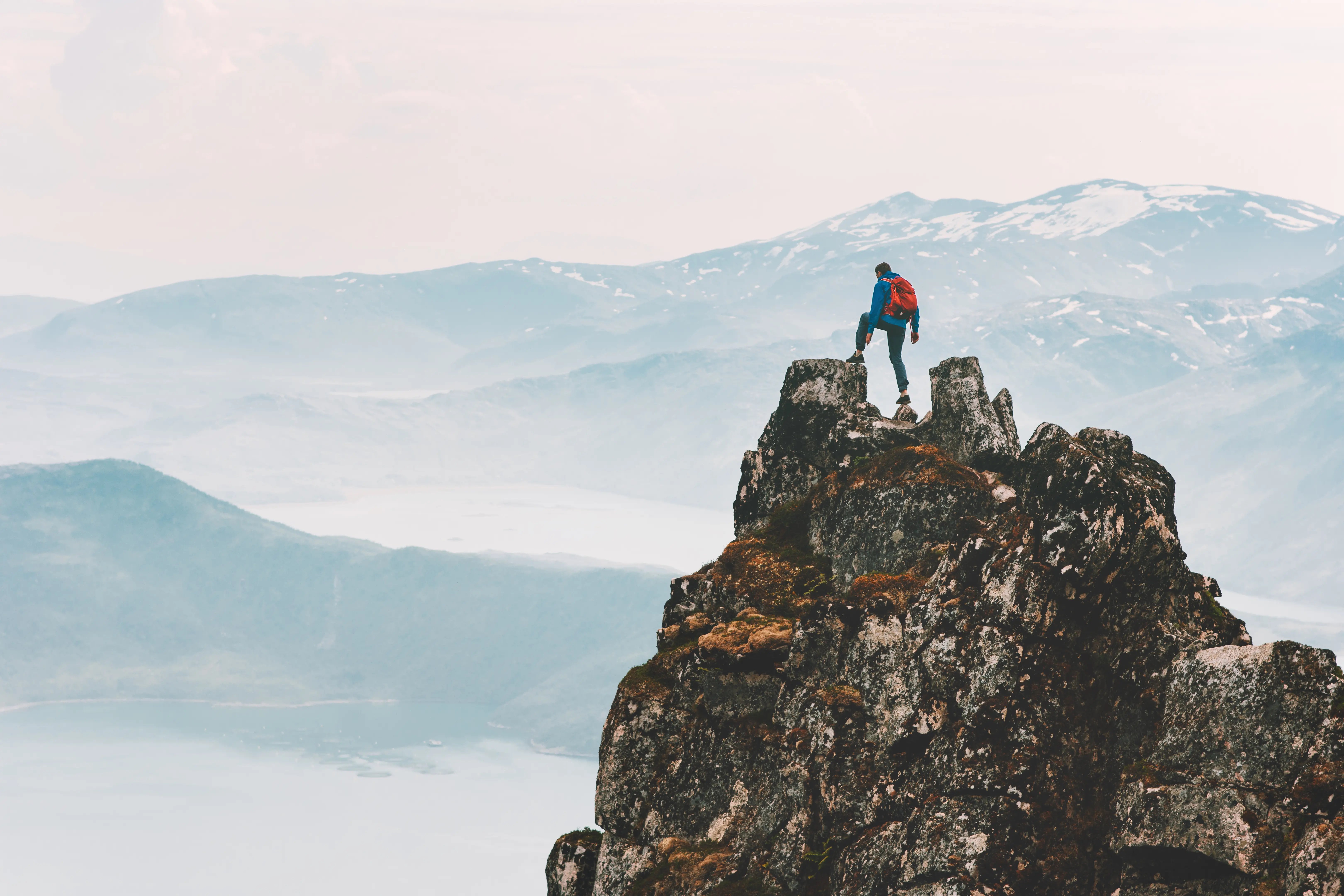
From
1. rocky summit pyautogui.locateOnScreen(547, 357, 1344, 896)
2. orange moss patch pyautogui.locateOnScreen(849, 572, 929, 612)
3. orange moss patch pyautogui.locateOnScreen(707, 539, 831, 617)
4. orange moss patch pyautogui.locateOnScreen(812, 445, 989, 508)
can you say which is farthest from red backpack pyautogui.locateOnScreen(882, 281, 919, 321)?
orange moss patch pyautogui.locateOnScreen(849, 572, 929, 612)

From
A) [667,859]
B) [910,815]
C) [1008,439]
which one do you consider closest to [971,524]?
[1008,439]

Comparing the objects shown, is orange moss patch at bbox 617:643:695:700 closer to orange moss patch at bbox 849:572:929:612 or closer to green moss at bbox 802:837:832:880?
orange moss patch at bbox 849:572:929:612

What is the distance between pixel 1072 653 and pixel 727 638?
9647 millimetres

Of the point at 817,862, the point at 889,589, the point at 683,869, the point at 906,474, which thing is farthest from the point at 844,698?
the point at 906,474

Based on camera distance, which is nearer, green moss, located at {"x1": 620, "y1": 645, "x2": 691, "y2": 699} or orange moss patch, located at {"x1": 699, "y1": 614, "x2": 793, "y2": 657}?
orange moss patch, located at {"x1": 699, "y1": 614, "x2": 793, "y2": 657}

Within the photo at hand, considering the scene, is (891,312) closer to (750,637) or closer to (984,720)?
(750,637)

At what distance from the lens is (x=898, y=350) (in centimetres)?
4053

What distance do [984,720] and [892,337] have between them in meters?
19.0

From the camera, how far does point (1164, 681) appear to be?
24.5 metres

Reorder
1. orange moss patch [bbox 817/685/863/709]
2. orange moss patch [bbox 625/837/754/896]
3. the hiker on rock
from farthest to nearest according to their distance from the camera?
the hiker on rock < orange moss patch [bbox 625/837/754/896] < orange moss patch [bbox 817/685/863/709]

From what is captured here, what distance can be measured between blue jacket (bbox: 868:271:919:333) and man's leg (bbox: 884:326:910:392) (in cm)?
20

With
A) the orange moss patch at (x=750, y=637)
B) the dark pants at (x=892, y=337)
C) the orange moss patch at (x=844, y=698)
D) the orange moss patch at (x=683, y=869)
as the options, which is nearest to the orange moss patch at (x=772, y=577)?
the orange moss patch at (x=750, y=637)

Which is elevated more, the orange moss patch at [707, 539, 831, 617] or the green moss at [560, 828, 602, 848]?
the orange moss patch at [707, 539, 831, 617]

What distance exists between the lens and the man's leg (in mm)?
41062
